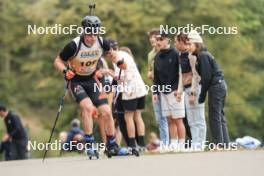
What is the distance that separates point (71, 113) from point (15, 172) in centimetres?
3086

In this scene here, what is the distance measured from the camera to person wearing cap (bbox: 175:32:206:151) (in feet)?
50.1

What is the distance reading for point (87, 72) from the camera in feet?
48.2

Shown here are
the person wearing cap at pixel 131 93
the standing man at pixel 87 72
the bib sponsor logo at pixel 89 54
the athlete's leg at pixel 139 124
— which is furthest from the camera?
the athlete's leg at pixel 139 124

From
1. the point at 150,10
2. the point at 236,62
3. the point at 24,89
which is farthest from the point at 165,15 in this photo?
the point at 24,89

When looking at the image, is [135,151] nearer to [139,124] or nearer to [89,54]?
[139,124]

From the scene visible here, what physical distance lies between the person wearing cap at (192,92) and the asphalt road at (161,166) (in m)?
0.87

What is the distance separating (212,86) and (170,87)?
0.79 meters

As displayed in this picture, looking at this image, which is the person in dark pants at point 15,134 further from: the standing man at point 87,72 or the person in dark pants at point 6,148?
the standing man at point 87,72

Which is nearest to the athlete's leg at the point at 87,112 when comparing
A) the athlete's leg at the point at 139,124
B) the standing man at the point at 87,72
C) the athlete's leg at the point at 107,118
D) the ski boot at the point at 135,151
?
the standing man at the point at 87,72

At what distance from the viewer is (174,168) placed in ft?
39.4

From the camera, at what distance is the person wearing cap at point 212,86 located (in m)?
14.9

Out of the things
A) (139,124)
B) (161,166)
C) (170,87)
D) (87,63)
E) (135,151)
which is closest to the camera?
(161,166)

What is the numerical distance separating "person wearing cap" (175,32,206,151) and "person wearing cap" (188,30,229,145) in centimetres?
17

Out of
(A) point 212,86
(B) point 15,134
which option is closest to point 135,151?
(A) point 212,86
